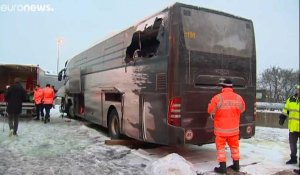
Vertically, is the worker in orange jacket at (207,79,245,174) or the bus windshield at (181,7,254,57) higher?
the bus windshield at (181,7,254,57)

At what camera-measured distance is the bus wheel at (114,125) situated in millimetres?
10008

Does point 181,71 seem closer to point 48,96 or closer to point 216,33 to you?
point 216,33

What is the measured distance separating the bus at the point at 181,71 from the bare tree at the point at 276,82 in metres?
14.8

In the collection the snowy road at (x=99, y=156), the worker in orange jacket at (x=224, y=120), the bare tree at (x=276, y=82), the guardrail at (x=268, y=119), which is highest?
the bare tree at (x=276, y=82)

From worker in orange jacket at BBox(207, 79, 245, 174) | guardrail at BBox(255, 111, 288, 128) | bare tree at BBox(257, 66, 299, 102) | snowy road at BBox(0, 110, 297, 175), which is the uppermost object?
bare tree at BBox(257, 66, 299, 102)

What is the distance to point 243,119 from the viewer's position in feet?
26.9

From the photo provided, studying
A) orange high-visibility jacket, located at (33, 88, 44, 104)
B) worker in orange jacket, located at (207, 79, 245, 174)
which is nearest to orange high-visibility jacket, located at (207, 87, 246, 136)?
worker in orange jacket, located at (207, 79, 245, 174)

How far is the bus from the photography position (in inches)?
283

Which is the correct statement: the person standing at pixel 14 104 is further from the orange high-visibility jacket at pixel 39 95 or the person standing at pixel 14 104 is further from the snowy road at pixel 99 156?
the orange high-visibility jacket at pixel 39 95

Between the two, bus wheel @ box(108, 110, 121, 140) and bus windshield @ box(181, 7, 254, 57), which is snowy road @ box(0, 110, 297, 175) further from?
bus windshield @ box(181, 7, 254, 57)

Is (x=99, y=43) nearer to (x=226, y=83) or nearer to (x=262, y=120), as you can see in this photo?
(x=226, y=83)

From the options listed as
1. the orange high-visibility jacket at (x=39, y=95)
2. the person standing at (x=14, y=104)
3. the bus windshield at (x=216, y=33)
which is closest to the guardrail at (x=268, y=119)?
the bus windshield at (x=216, y=33)

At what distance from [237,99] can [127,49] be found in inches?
144

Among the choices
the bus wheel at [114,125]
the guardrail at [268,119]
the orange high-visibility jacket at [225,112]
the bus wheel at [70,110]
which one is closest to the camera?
the orange high-visibility jacket at [225,112]
